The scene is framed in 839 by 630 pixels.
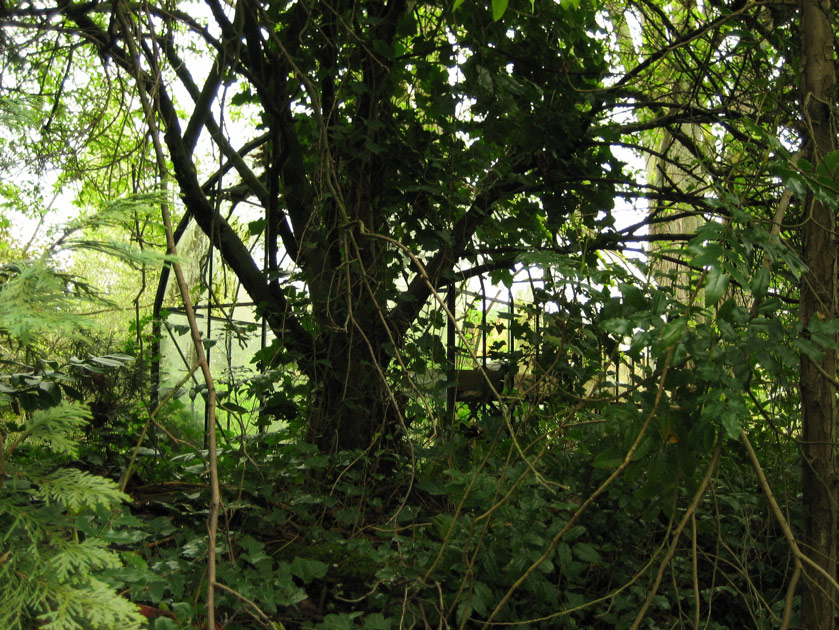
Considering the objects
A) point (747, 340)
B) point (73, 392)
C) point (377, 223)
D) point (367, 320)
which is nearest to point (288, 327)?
point (367, 320)

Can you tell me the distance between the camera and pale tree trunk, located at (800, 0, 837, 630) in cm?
204

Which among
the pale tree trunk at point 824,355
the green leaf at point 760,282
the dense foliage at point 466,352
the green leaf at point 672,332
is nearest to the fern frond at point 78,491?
the dense foliage at point 466,352

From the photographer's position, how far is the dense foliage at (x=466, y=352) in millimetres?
1780

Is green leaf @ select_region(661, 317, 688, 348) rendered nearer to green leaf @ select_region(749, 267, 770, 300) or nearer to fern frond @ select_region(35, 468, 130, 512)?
green leaf @ select_region(749, 267, 770, 300)

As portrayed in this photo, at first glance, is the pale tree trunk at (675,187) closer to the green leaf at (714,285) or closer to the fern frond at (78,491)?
the green leaf at (714,285)

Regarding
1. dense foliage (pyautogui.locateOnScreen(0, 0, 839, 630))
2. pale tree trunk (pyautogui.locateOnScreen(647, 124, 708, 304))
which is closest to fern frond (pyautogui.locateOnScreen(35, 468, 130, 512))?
dense foliage (pyautogui.locateOnScreen(0, 0, 839, 630))

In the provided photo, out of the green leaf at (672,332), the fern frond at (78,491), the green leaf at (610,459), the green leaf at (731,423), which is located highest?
the green leaf at (672,332)

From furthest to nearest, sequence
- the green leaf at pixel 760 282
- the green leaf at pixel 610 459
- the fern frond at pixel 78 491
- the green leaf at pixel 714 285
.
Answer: the green leaf at pixel 610 459
the green leaf at pixel 760 282
the green leaf at pixel 714 285
the fern frond at pixel 78 491

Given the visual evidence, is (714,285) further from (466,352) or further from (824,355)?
(466,352)

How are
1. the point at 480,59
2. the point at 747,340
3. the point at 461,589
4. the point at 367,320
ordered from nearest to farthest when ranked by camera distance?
the point at 747,340 < the point at 461,589 < the point at 480,59 < the point at 367,320

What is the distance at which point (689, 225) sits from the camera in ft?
30.2

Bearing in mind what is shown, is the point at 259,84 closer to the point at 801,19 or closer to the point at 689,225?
the point at 801,19

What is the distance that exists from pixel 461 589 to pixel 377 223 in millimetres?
1801

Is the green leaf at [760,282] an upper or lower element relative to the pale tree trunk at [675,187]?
lower
